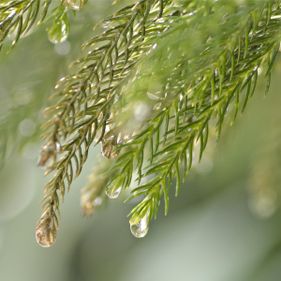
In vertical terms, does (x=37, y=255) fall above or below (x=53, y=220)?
below

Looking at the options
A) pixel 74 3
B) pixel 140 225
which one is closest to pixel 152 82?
pixel 74 3

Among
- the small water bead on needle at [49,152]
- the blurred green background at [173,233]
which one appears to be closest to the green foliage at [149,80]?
the small water bead on needle at [49,152]

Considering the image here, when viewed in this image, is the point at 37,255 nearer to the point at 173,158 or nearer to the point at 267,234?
the point at 267,234

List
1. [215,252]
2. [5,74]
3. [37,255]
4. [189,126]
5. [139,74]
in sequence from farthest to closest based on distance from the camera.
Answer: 1. [37,255]
2. [215,252]
3. [5,74]
4. [189,126]
5. [139,74]

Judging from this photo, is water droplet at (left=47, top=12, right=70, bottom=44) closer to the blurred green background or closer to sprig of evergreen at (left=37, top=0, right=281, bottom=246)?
sprig of evergreen at (left=37, top=0, right=281, bottom=246)

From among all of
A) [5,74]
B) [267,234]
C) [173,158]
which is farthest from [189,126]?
[267,234]

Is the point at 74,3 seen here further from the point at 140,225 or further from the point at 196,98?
the point at 140,225

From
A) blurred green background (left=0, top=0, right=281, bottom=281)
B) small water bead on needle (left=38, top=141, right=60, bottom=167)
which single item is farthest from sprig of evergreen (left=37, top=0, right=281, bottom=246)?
blurred green background (left=0, top=0, right=281, bottom=281)

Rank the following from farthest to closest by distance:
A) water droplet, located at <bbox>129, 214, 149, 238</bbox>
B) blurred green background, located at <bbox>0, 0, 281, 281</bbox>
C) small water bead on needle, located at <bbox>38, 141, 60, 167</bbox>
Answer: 1. blurred green background, located at <bbox>0, 0, 281, 281</bbox>
2. water droplet, located at <bbox>129, 214, 149, 238</bbox>
3. small water bead on needle, located at <bbox>38, 141, 60, 167</bbox>

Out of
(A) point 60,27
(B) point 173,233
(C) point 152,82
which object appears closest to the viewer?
(C) point 152,82
